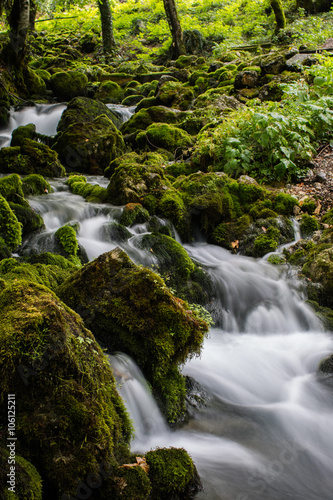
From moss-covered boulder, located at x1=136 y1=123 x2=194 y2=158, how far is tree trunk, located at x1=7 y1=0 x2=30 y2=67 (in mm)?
6624

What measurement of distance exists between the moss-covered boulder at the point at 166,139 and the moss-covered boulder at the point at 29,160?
2.95 metres

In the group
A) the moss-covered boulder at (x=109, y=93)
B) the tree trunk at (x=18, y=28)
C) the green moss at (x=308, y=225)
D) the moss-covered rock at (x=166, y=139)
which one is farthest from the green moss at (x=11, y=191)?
the moss-covered boulder at (x=109, y=93)

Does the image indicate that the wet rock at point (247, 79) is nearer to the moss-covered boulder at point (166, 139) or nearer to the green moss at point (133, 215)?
the moss-covered boulder at point (166, 139)

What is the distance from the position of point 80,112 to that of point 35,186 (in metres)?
5.05

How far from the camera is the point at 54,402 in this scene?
2.41m

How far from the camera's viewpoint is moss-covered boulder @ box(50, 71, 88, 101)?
1708cm

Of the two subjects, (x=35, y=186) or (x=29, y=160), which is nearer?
(x=35, y=186)

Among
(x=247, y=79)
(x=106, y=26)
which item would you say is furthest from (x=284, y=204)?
(x=106, y=26)

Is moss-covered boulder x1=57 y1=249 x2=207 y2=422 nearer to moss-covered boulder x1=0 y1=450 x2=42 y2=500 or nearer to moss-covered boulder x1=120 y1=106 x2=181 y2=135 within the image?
moss-covered boulder x1=0 y1=450 x2=42 y2=500

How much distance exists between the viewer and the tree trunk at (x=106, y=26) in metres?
21.5

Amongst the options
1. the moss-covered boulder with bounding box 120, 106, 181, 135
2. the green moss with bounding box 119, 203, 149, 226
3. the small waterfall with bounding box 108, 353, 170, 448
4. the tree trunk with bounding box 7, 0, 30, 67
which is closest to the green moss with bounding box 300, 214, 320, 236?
the green moss with bounding box 119, 203, 149, 226

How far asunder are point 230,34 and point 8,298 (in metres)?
24.1

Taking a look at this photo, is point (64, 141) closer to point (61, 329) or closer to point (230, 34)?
point (61, 329)

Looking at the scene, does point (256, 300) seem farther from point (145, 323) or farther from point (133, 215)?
point (145, 323)
